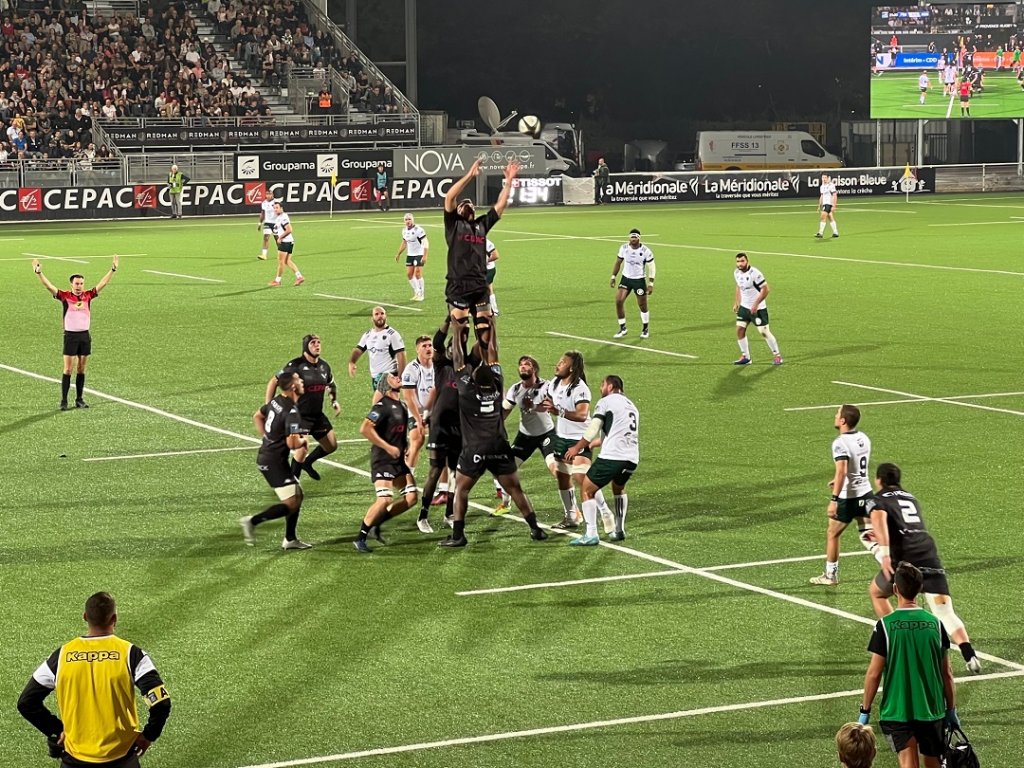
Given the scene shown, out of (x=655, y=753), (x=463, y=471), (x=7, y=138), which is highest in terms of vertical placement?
(x=7, y=138)

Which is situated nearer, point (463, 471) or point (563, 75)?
point (463, 471)

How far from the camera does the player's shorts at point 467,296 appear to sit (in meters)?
18.0

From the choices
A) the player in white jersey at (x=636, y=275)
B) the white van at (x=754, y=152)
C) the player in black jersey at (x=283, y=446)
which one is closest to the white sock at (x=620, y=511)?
the player in black jersey at (x=283, y=446)

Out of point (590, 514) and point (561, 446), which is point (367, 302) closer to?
point (561, 446)

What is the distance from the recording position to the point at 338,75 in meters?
75.1

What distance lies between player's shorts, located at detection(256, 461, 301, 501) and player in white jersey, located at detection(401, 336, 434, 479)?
203cm

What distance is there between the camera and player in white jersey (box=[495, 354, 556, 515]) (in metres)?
16.0

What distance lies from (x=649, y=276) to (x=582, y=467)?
14.6 metres

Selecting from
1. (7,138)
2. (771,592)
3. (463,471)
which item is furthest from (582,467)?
(7,138)

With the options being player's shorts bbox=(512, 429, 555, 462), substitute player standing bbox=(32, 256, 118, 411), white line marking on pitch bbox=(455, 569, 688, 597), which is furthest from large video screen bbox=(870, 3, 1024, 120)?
white line marking on pitch bbox=(455, 569, 688, 597)

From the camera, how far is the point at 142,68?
Answer: 2771 inches

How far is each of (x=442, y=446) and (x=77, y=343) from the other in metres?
8.87

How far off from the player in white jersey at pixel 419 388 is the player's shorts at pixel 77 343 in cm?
744

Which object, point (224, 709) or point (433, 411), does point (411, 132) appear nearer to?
point (433, 411)
